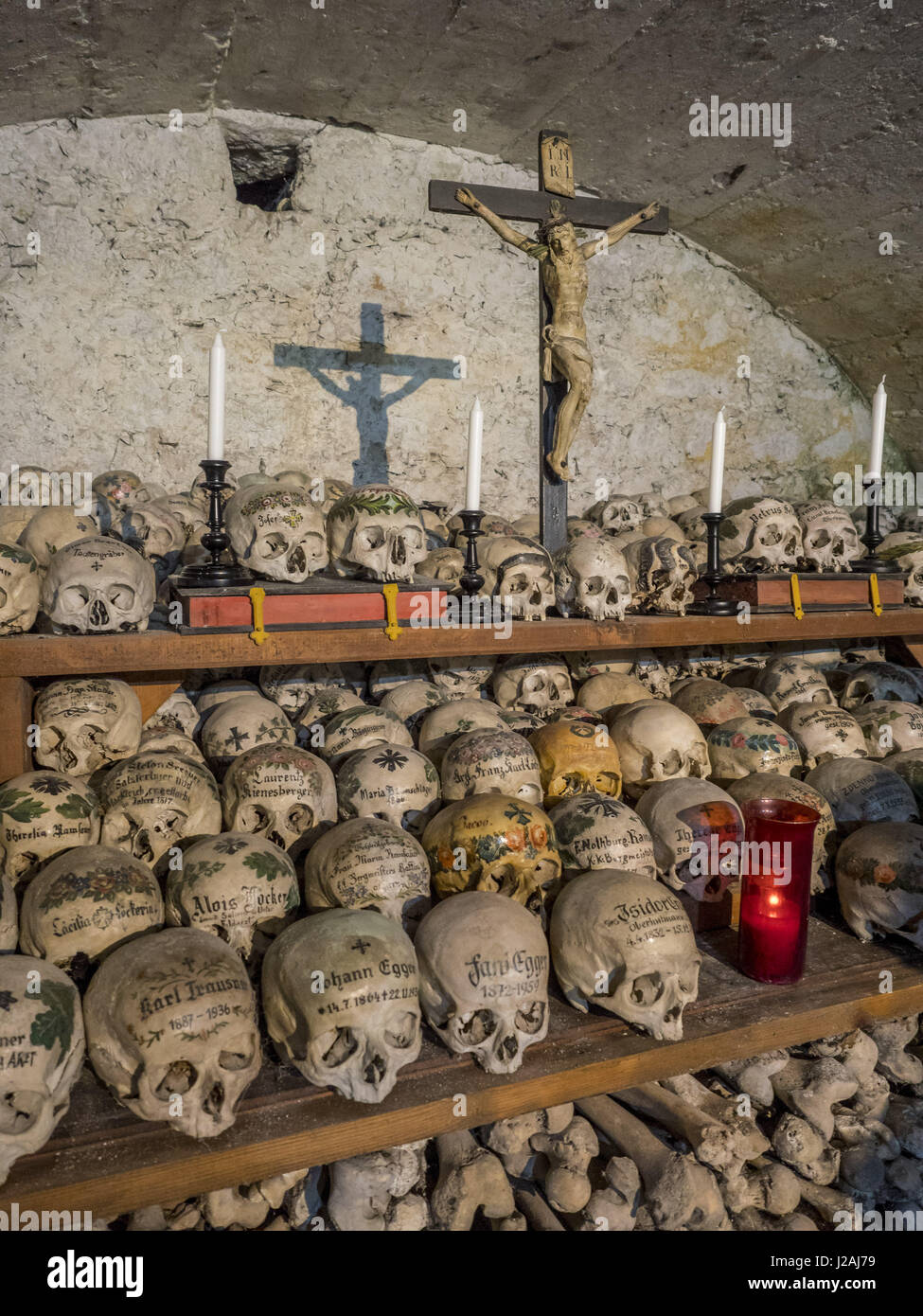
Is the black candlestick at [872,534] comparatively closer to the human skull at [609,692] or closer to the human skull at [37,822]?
the human skull at [609,692]

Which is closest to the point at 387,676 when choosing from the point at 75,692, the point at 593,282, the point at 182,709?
the point at 182,709

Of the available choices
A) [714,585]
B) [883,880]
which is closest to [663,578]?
[714,585]

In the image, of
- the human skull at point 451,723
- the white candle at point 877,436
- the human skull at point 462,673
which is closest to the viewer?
the human skull at point 451,723

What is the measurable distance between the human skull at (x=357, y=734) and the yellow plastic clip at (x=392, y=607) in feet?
1.02

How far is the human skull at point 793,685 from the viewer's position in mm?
2814

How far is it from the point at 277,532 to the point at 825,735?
1.65m

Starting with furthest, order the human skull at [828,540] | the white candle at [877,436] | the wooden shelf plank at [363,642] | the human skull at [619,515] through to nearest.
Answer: the human skull at [619,515] < the human skull at [828,540] < the white candle at [877,436] < the wooden shelf plank at [363,642]

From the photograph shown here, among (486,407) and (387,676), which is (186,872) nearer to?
(387,676)

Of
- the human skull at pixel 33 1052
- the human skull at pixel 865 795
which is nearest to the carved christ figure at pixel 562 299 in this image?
the human skull at pixel 865 795

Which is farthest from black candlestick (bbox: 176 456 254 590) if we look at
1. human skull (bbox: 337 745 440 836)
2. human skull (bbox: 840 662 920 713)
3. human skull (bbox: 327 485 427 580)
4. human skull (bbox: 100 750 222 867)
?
human skull (bbox: 840 662 920 713)

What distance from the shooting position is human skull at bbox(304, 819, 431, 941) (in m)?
Result: 1.73

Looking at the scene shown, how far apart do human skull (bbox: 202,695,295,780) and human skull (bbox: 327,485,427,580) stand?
0.45 meters

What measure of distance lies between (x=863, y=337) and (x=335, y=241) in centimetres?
236
